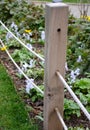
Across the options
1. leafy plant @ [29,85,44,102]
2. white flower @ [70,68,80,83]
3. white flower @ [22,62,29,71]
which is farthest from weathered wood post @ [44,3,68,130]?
white flower @ [22,62,29,71]

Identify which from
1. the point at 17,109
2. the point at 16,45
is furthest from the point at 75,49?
the point at 17,109

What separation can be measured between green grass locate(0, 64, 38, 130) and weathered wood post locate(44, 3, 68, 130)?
0.37 metres

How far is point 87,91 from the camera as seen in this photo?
396 centimetres

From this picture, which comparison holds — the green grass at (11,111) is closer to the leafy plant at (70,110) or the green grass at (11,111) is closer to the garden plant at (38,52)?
the garden plant at (38,52)

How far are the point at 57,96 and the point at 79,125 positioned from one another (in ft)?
1.78

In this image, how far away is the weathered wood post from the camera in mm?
2832

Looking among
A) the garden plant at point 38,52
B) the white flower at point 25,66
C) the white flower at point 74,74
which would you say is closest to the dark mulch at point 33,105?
the garden plant at point 38,52

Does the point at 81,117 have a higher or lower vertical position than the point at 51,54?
lower

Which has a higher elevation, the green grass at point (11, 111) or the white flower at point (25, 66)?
the white flower at point (25, 66)

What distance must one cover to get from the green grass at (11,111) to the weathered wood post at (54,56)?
0.37 metres

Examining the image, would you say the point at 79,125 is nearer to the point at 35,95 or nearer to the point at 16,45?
the point at 35,95

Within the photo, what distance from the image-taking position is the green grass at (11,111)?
3.61 meters

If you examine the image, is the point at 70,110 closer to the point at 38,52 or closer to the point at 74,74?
the point at 74,74

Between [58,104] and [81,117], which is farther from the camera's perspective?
[81,117]
